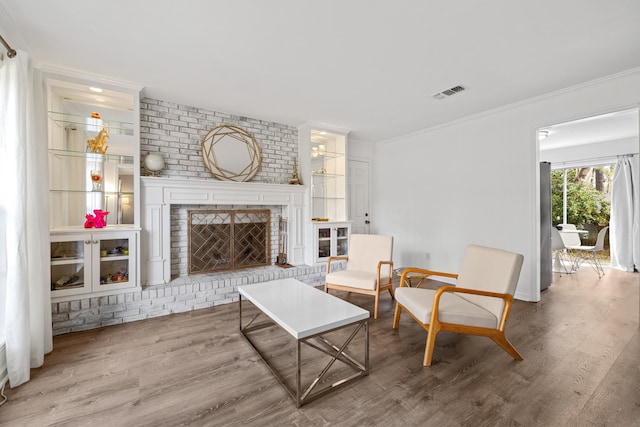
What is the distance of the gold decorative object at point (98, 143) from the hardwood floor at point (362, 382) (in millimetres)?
1845

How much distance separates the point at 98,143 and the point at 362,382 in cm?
343

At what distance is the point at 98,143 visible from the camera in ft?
9.97

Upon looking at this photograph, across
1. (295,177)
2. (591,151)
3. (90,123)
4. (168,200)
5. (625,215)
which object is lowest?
(625,215)

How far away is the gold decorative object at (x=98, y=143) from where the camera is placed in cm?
302

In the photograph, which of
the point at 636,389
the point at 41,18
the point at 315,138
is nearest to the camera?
the point at 636,389

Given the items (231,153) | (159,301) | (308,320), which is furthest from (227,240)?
(308,320)

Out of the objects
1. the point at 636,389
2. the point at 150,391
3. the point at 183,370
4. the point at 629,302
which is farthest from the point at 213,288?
the point at 629,302

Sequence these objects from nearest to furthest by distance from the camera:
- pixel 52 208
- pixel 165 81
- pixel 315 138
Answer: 1. pixel 52 208
2. pixel 165 81
3. pixel 315 138

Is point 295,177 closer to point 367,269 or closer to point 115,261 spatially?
point 367,269

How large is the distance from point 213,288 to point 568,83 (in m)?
4.65

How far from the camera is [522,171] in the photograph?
366 cm

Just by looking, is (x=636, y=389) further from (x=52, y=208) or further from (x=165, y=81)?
(x=52, y=208)

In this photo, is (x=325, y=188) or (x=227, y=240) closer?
(x=227, y=240)

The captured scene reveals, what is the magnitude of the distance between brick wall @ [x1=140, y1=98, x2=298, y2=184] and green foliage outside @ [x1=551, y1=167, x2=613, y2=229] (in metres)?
6.56
